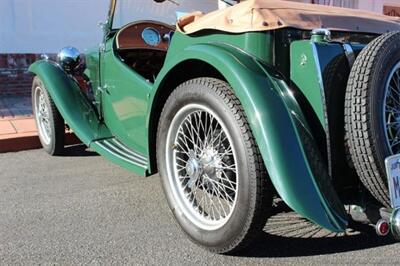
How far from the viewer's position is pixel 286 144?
237cm

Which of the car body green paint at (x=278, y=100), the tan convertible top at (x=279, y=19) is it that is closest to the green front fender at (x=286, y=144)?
the car body green paint at (x=278, y=100)

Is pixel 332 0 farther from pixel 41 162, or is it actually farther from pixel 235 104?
pixel 235 104

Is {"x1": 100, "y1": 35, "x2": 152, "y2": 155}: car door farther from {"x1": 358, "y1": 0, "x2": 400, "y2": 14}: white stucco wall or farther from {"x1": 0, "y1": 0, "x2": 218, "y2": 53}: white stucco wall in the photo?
{"x1": 358, "y1": 0, "x2": 400, "y2": 14}: white stucco wall

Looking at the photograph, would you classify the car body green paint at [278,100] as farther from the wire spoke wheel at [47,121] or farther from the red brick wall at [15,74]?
the red brick wall at [15,74]

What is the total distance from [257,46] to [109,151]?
1.67 m

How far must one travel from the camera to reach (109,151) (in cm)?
383

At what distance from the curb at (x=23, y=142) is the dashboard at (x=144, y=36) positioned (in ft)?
4.52

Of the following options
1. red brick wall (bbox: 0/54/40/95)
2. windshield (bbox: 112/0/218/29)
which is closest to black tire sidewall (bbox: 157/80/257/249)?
windshield (bbox: 112/0/218/29)

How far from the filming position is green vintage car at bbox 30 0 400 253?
2.33 meters

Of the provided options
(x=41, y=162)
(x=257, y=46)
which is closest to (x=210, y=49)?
(x=257, y=46)

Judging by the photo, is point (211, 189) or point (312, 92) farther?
point (211, 189)

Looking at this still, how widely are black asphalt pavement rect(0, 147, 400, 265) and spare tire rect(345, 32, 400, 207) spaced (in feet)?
1.92

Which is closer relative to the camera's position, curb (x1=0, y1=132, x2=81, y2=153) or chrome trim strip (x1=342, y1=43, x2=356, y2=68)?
chrome trim strip (x1=342, y1=43, x2=356, y2=68)

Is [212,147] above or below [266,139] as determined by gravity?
below
